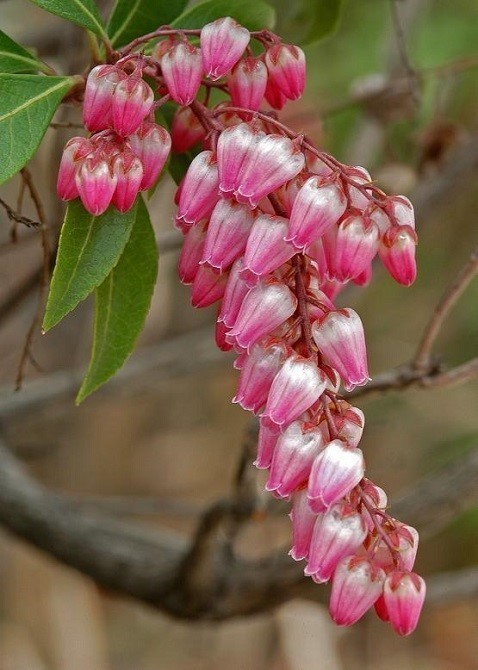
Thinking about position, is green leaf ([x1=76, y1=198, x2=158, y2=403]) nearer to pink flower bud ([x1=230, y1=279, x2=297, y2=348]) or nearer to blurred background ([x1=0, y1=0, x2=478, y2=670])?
pink flower bud ([x1=230, y1=279, x2=297, y2=348])

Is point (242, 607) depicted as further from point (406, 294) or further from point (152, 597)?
point (406, 294)

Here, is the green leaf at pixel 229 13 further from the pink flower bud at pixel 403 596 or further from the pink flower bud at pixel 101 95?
the pink flower bud at pixel 403 596

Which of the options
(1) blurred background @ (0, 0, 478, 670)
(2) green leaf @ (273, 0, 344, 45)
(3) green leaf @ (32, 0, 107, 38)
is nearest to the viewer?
(3) green leaf @ (32, 0, 107, 38)

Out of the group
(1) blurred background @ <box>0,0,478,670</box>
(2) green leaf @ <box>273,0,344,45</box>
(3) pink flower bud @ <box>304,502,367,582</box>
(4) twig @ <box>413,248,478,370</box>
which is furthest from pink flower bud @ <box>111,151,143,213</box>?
(1) blurred background @ <box>0,0,478,670</box>

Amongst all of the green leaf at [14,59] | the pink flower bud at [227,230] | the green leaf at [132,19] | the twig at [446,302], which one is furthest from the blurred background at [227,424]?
the pink flower bud at [227,230]

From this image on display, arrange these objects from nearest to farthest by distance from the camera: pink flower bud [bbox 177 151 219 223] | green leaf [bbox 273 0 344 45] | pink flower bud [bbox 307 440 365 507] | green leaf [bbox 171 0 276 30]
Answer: pink flower bud [bbox 307 440 365 507], pink flower bud [bbox 177 151 219 223], green leaf [bbox 171 0 276 30], green leaf [bbox 273 0 344 45]

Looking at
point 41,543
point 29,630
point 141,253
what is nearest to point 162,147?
point 141,253


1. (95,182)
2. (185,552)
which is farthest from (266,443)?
(185,552)
